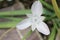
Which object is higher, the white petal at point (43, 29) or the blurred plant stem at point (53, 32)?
the white petal at point (43, 29)

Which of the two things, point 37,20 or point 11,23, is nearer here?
point 37,20

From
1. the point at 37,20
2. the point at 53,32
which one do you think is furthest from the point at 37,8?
the point at 53,32

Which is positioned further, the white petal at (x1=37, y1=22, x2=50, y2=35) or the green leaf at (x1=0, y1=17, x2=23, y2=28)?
the green leaf at (x1=0, y1=17, x2=23, y2=28)

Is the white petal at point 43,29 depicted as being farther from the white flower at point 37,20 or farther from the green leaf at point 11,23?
the green leaf at point 11,23

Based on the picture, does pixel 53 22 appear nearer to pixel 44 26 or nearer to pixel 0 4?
pixel 44 26

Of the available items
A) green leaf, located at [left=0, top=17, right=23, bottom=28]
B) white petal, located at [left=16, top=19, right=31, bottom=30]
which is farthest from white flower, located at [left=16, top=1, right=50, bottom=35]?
green leaf, located at [left=0, top=17, right=23, bottom=28]

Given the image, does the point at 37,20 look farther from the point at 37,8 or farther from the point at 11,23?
the point at 11,23

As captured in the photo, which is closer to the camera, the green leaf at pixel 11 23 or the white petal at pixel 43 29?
the white petal at pixel 43 29

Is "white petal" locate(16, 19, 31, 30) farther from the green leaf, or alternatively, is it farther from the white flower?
the green leaf

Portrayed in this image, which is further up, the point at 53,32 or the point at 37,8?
the point at 37,8

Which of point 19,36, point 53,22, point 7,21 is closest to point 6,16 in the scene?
point 7,21

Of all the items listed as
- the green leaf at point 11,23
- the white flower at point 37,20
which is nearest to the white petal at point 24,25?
the white flower at point 37,20
